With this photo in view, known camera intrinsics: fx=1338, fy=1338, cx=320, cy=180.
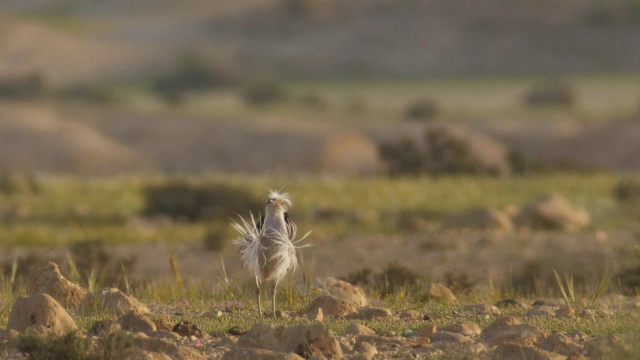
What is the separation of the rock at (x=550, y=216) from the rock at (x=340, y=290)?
13.4 meters

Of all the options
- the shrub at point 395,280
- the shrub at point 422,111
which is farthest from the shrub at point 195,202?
the shrub at point 422,111

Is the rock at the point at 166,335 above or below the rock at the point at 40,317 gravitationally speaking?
below

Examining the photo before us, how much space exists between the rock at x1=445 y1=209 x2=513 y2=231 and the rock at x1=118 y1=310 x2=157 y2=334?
15269mm

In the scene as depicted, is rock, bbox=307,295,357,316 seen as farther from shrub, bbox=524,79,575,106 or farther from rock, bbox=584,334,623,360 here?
shrub, bbox=524,79,575,106

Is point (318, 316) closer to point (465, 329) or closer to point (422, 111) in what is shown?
point (465, 329)

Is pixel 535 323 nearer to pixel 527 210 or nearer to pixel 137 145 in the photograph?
pixel 527 210

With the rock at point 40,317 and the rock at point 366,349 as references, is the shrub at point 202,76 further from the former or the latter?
the rock at point 366,349

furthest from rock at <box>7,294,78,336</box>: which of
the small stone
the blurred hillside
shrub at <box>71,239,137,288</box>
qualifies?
the blurred hillside

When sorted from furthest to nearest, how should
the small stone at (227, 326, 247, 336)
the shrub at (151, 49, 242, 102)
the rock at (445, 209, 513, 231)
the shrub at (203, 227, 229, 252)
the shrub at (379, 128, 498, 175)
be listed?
the shrub at (151, 49, 242, 102), the shrub at (379, 128, 498, 175), the rock at (445, 209, 513, 231), the shrub at (203, 227, 229, 252), the small stone at (227, 326, 247, 336)

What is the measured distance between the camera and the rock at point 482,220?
23641 mm

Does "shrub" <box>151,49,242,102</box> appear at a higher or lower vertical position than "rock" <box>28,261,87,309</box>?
higher

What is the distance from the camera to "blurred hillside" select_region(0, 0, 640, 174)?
45344 millimetres

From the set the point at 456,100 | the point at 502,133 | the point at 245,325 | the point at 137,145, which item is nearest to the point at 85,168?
the point at 137,145

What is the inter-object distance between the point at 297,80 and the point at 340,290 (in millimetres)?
66616
